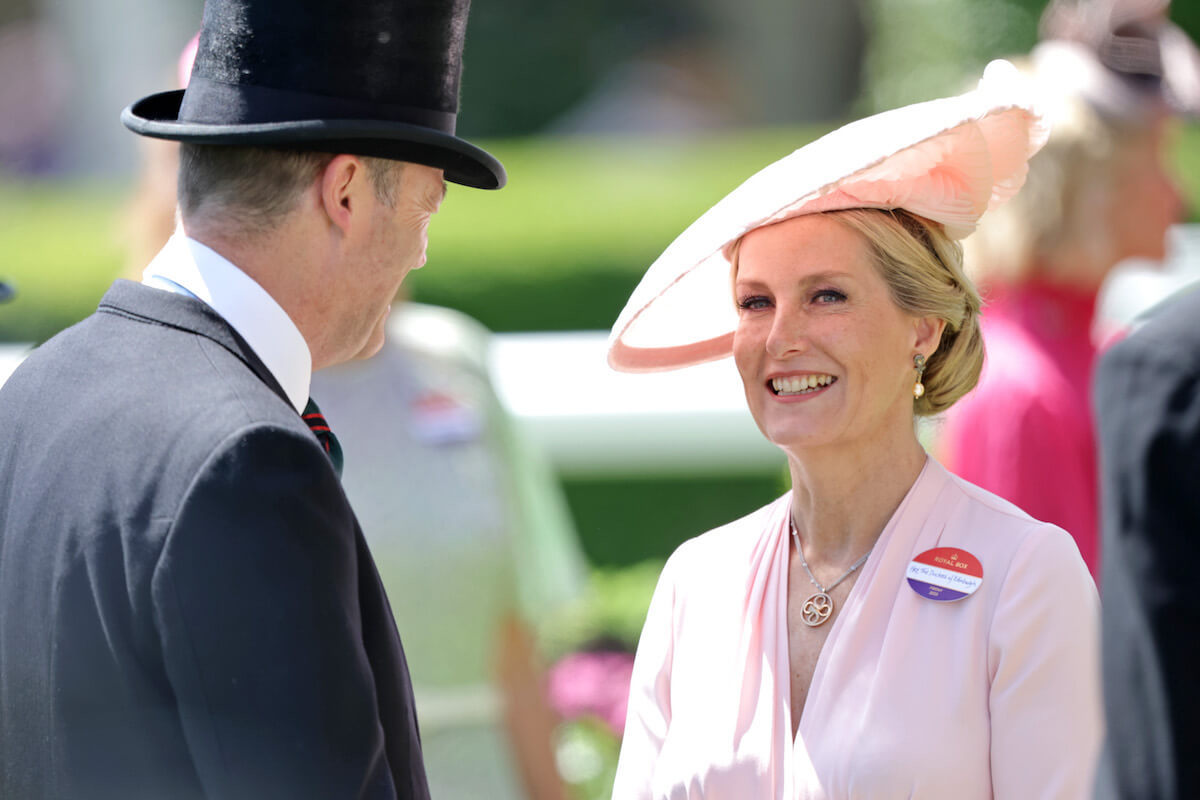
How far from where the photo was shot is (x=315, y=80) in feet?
7.06

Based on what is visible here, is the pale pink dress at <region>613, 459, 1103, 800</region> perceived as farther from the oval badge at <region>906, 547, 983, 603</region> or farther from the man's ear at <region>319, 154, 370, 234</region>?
the man's ear at <region>319, 154, 370, 234</region>

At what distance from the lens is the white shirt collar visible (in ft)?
6.88

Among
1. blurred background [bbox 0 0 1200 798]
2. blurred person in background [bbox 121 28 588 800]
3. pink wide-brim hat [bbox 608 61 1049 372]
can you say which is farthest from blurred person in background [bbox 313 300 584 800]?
pink wide-brim hat [bbox 608 61 1049 372]

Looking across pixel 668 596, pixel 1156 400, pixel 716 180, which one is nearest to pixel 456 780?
pixel 668 596

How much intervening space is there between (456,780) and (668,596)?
1.27 meters

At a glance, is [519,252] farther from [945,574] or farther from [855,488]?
[945,574]

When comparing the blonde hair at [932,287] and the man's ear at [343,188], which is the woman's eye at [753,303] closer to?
the blonde hair at [932,287]

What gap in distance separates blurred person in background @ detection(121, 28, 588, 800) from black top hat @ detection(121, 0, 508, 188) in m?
1.60

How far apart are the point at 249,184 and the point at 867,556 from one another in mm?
1281

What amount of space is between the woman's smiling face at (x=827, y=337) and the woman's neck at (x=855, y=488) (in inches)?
1.1

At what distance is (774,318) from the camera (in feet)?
8.89

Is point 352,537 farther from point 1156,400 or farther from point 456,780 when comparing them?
point 456,780

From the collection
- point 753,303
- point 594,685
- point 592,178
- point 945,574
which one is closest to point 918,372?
point 753,303

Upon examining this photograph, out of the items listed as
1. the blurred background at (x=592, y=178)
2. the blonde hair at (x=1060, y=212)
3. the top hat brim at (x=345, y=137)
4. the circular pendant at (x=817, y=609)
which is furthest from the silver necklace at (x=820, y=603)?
the blurred background at (x=592, y=178)
